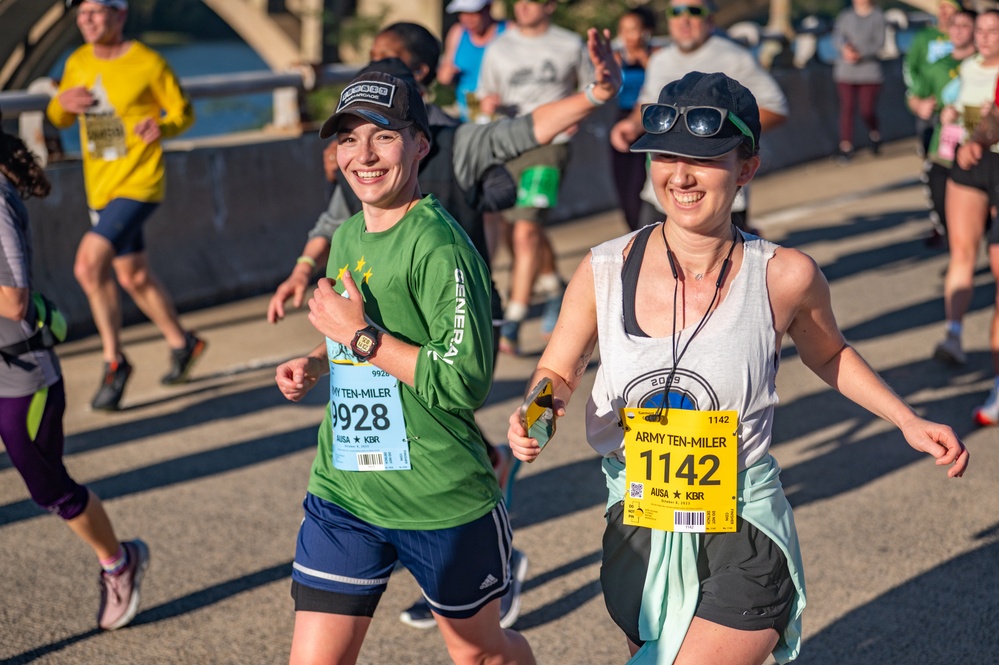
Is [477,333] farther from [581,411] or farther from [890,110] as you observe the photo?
[890,110]

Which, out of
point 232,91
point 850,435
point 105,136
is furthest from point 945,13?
point 105,136

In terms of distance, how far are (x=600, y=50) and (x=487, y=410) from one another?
307cm

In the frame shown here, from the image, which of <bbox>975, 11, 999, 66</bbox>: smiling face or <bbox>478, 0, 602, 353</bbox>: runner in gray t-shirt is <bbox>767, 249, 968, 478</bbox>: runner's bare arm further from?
<bbox>478, 0, 602, 353</bbox>: runner in gray t-shirt

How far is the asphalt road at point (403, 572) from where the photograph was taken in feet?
14.7

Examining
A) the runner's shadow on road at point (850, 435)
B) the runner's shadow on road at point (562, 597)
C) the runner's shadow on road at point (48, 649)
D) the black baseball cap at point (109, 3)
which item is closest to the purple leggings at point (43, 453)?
the runner's shadow on road at point (48, 649)

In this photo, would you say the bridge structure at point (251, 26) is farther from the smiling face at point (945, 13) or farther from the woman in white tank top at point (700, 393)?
the woman in white tank top at point (700, 393)

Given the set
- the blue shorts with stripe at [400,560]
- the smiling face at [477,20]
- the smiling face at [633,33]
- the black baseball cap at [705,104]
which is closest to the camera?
the black baseball cap at [705,104]

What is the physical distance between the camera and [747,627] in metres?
2.95

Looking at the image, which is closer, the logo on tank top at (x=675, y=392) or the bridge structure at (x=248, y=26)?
the logo on tank top at (x=675, y=392)

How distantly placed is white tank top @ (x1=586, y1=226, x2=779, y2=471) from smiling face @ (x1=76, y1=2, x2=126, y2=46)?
4801 millimetres

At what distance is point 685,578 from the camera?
3.02 m

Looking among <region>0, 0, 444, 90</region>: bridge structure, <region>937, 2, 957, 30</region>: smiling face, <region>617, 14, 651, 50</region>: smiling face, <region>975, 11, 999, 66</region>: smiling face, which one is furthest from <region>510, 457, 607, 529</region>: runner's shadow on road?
<region>0, 0, 444, 90</region>: bridge structure

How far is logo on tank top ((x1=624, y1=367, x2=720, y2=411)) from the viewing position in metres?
3.02

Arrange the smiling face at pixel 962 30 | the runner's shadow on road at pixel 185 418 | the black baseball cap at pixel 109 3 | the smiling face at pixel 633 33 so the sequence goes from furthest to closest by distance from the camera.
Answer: the smiling face at pixel 962 30 < the smiling face at pixel 633 33 < the black baseball cap at pixel 109 3 < the runner's shadow on road at pixel 185 418
